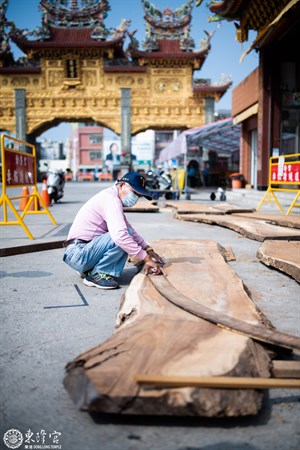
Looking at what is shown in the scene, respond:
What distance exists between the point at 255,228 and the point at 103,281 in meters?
3.17

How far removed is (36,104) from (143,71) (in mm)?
7825

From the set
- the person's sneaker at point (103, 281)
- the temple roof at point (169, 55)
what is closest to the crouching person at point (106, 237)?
the person's sneaker at point (103, 281)

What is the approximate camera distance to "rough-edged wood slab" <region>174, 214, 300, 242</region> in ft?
17.3

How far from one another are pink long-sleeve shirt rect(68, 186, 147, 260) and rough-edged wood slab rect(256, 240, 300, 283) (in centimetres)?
125

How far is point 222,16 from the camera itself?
42.9 ft

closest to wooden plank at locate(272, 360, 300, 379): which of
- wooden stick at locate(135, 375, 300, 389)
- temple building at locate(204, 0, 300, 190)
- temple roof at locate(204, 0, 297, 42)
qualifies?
wooden stick at locate(135, 375, 300, 389)

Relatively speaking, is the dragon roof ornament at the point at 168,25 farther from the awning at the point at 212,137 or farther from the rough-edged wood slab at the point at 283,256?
the rough-edged wood slab at the point at 283,256

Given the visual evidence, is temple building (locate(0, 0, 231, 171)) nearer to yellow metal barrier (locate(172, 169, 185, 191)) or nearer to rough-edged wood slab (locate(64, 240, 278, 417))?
yellow metal barrier (locate(172, 169, 185, 191))

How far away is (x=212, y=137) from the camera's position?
20.0 m

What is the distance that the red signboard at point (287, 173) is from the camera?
7.94 meters

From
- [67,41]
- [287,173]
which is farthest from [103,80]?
[287,173]

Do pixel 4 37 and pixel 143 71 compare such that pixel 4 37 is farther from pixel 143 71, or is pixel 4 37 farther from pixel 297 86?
pixel 297 86

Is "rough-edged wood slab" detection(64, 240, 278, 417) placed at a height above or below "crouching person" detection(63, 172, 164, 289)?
below

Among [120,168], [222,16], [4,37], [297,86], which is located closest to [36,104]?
[4,37]
